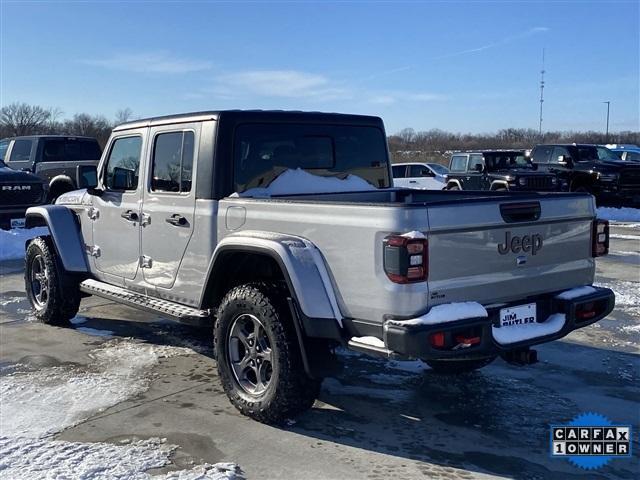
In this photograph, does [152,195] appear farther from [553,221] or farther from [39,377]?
[553,221]

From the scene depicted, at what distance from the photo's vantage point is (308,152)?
5344mm

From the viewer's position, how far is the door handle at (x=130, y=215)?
18.4 feet

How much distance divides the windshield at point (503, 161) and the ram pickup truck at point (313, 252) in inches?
552

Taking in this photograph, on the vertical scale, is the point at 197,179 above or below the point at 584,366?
above

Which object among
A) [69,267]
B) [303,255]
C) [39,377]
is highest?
[303,255]

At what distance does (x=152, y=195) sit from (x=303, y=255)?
1978 mm

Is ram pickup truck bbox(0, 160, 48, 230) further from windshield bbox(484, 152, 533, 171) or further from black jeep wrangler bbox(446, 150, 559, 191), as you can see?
windshield bbox(484, 152, 533, 171)

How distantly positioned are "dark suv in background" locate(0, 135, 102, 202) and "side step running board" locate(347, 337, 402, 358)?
11.9 metres

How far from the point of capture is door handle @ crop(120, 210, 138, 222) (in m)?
5.61

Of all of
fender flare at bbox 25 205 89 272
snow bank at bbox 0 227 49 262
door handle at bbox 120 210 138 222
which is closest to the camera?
door handle at bbox 120 210 138 222

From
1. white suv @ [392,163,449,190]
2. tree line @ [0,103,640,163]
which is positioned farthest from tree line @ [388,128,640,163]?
white suv @ [392,163,449,190]

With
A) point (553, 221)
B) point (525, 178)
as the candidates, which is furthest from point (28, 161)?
point (553, 221)

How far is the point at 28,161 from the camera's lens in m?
15.2

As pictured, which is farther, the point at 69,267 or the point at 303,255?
the point at 69,267
